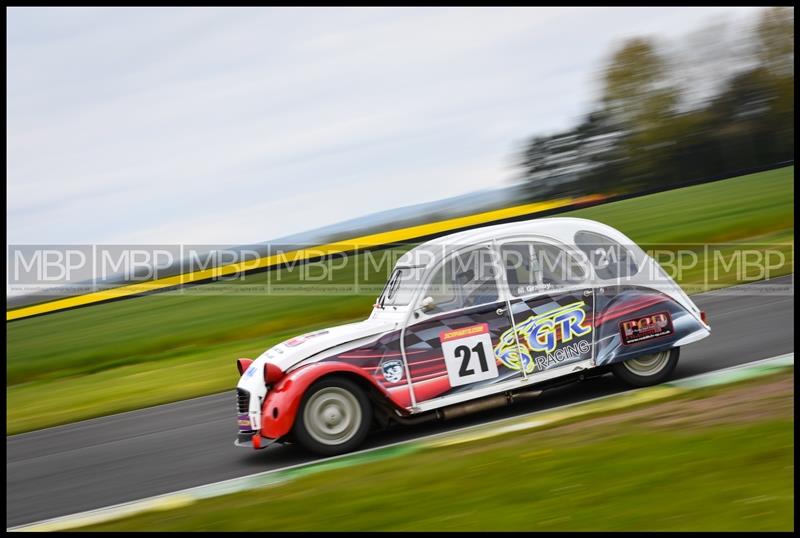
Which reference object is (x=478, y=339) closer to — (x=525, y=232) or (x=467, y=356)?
(x=467, y=356)

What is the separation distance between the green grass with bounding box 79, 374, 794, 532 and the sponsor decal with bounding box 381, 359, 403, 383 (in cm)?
81

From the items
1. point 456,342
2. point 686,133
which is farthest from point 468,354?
point 686,133

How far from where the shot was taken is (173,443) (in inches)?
388

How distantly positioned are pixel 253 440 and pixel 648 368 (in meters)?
4.10

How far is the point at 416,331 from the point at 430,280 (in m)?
0.57

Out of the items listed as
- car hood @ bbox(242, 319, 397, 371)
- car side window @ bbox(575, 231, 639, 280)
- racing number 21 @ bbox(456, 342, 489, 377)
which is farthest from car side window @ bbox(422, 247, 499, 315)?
car side window @ bbox(575, 231, 639, 280)

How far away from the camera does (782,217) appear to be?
22219mm

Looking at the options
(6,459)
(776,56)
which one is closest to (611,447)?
(6,459)

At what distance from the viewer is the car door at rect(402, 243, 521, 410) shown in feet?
26.8

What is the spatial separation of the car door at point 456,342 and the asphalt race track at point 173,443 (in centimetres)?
51

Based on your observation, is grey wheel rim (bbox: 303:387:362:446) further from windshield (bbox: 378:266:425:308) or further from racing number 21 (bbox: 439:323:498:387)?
windshield (bbox: 378:266:425:308)

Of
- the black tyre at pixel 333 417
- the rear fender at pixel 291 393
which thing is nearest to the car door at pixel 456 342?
the rear fender at pixel 291 393

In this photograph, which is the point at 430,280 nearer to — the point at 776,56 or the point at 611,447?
the point at 611,447

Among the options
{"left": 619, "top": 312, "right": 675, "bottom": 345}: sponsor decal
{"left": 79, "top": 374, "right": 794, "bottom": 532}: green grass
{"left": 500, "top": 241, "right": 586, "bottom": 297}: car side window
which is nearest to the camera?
{"left": 79, "top": 374, "right": 794, "bottom": 532}: green grass
